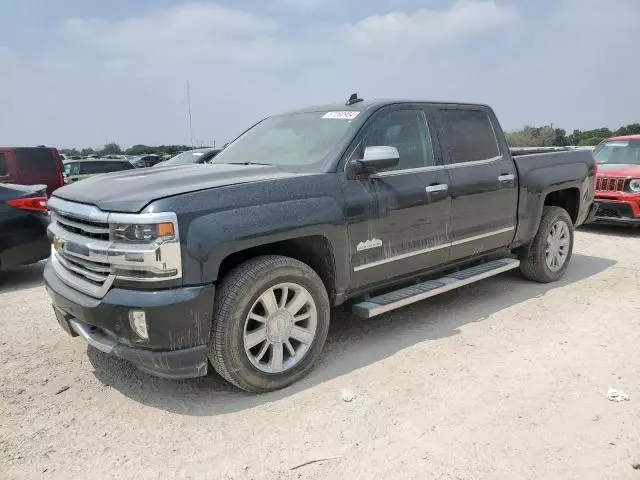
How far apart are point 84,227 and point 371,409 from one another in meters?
Result: 2.04

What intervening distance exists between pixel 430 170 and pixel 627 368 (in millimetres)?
2001

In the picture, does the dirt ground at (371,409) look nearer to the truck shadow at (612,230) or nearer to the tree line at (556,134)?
the truck shadow at (612,230)

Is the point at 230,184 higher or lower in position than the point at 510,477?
higher

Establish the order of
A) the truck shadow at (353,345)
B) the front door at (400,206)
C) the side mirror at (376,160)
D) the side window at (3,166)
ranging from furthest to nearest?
the side window at (3,166) → the front door at (400,206) → the side mirror at (376,160) → the truck shadow at (353,345)

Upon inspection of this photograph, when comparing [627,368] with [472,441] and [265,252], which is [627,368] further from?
[265,252]

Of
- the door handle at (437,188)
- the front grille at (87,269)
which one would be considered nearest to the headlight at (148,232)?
the front grille at (87,269)

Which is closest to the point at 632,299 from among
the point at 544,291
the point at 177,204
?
the point at 544,291

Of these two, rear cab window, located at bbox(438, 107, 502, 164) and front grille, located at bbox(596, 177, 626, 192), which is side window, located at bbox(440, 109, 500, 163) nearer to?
rear cab window, located at bbox(438, 107, 502, 164)

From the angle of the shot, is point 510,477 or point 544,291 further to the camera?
point 544,291

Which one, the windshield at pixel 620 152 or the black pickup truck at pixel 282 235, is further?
the windshield at pixel 620 152

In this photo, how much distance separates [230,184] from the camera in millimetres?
3219

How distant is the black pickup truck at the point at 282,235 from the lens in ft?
9.60

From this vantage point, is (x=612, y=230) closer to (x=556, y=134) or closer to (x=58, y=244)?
(x=58, y=244)

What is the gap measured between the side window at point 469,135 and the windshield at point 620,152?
585cm
